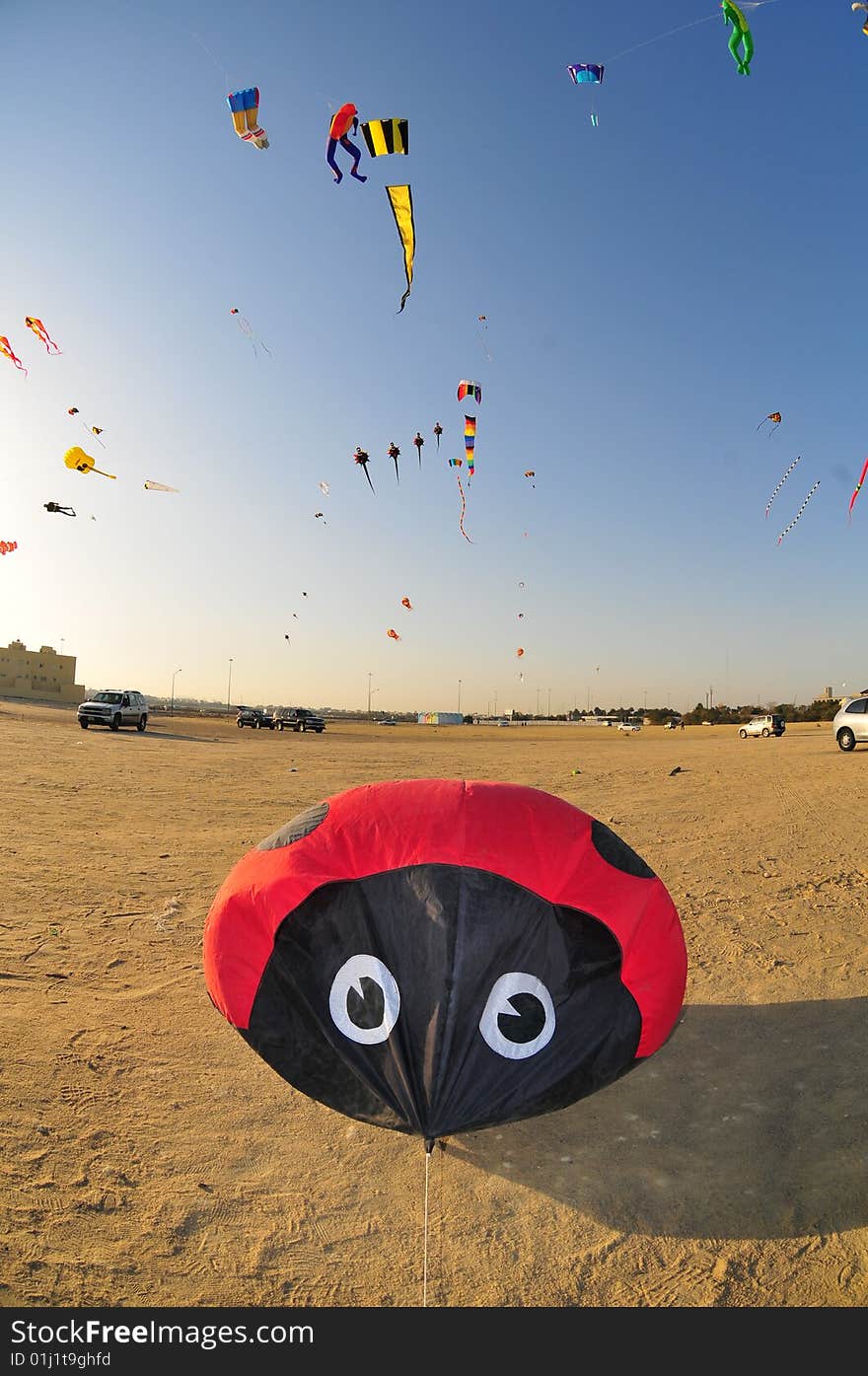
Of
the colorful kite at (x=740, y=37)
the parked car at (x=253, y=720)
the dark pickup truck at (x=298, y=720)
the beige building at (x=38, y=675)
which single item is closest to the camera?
the colorful kite at (x=740, y=37)

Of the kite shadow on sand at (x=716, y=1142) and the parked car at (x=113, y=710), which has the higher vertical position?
the parked car at (x=113, y=710)

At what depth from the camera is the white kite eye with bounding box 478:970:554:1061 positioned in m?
2.68

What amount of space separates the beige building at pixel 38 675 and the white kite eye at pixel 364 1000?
298 ft

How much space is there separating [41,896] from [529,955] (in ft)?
18.5

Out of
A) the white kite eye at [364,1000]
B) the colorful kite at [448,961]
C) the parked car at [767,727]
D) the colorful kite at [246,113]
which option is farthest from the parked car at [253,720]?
the white kite eye at [364,1000]

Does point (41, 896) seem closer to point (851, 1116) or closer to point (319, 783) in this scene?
point (851, 1116)

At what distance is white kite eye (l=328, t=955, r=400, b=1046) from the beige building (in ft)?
298

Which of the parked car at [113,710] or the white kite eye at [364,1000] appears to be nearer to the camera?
the white kite eye at [364,1000]

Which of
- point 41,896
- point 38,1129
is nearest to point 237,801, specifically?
point 41,896

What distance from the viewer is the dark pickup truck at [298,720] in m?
47.2

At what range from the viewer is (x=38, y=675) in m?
86.8

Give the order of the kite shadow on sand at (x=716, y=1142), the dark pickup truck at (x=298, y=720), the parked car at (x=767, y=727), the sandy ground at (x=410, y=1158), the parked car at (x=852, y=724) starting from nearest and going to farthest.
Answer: the sandy ground at (x=410, y=1158)
the kite shadow on sand at (x=716, y=1142)
the parked car at (x=852, y=724)
the parked car at (x=767, y=727)
the dark pickup truck at (x=298, y=720)

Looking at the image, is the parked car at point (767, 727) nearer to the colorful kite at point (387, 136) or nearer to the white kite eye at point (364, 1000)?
the colorful kite at point (387, 136)

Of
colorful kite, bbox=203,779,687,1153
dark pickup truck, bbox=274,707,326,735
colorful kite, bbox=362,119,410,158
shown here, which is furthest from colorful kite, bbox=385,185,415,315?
dark pickup truck, bbox=274,707,326,735
